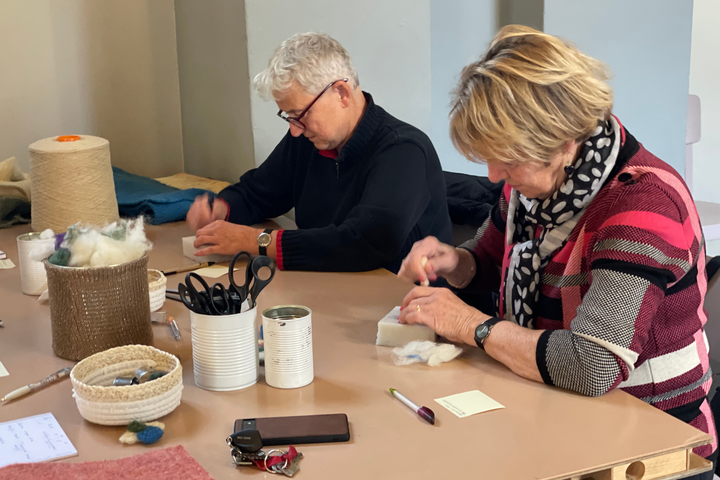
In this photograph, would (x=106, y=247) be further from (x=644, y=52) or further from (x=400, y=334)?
(x=644, y=52)

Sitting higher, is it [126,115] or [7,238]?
[126,115]

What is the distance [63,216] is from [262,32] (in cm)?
92

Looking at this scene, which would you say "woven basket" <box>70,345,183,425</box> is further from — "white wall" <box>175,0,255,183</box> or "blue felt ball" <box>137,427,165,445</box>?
"white wall" <box>175,0,255,183</box>

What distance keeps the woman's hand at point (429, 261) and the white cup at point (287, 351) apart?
439 mm

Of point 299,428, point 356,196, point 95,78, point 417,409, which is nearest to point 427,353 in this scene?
point 417,409

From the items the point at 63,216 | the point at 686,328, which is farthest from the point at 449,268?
the point at 63,216

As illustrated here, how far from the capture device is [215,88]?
2.78 metres

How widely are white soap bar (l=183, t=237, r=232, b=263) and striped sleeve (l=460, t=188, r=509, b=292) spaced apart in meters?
0.65

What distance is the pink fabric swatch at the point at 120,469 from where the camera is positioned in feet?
2.85

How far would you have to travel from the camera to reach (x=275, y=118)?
2.59m

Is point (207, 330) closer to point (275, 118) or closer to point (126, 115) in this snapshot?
point (275, 118)

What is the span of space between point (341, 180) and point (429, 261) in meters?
0.57

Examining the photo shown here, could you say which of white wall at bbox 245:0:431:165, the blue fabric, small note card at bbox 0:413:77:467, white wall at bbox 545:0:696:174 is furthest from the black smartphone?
white wall at bbox 545:0:696:174

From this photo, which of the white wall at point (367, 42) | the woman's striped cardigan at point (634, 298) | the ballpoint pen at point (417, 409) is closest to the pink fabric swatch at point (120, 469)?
the ballpoint pen at point (417, 409)
